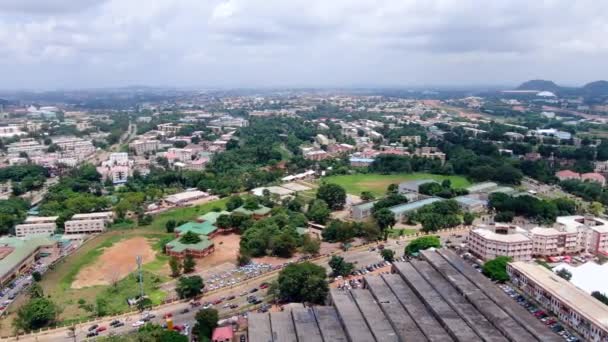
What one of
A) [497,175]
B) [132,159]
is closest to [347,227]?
[497,175]

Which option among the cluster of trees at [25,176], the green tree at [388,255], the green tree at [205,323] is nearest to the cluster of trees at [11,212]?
the cluster of trees at [25,176]

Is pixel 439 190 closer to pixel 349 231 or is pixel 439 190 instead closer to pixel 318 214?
pixel 318 214

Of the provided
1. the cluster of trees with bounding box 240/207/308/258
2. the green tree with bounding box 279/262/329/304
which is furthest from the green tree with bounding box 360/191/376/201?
the green tree with bounding box 279/262/329/304

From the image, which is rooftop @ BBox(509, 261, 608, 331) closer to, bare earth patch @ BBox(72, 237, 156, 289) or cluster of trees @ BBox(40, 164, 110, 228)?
bare earth patch @ BBox(72, 237, 156, 289)

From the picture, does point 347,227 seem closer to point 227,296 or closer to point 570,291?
point 227,296

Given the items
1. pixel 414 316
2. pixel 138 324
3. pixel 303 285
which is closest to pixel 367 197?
pixel 303 285

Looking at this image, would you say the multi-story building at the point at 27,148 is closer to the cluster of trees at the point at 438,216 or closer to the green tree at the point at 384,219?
the green tree at the point at 384,219
